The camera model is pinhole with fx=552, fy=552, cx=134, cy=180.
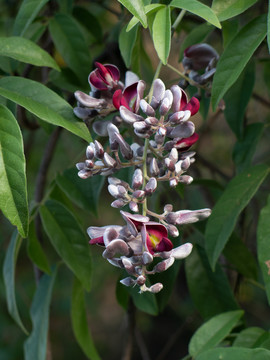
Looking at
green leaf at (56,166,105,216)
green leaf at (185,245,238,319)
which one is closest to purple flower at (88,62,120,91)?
green leaf at (56,166,105,216)

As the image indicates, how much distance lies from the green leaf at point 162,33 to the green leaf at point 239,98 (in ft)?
1.39

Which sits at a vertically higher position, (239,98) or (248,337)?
(239,98)

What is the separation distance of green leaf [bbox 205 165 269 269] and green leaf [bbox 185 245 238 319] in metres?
0.17

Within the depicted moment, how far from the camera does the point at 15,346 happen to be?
2434 mm

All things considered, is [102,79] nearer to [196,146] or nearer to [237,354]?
[237,354]

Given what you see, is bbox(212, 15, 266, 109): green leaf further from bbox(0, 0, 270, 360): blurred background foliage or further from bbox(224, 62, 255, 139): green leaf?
bbox(224, 62, 255, 139): green leaf

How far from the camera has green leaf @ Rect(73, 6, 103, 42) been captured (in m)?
1.48

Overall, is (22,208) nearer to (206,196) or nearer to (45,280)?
(45,280)

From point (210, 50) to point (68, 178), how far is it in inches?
14.5

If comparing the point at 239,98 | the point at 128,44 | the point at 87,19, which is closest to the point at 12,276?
the point at 128,44


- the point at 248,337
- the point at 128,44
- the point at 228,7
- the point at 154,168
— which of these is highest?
the point at 228,7

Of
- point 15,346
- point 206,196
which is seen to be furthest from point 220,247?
point 15,346

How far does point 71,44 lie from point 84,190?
338mm

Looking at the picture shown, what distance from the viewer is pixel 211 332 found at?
945 mm
